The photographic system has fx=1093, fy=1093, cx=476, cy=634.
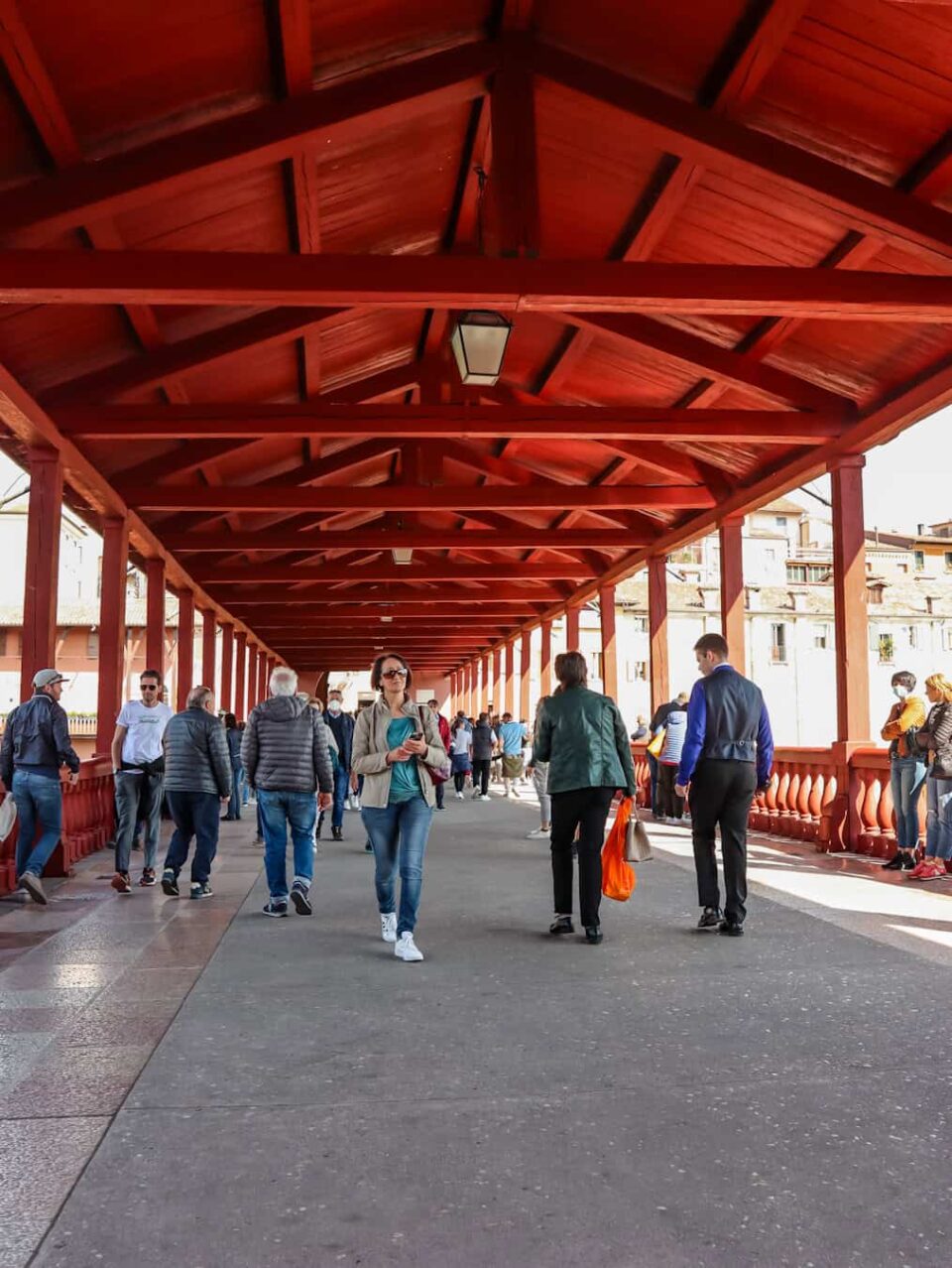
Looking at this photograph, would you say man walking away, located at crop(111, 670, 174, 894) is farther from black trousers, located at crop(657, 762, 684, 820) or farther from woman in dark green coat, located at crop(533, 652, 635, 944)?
black trousers, located at crop(657, 762, 684, 820)

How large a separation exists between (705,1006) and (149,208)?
5.83 metres

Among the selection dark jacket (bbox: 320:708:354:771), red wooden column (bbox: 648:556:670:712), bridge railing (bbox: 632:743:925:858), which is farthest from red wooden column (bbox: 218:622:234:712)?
bridge railing (bbox: 632:743:925:858)

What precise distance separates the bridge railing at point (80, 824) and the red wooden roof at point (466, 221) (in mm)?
2789

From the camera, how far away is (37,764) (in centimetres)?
736

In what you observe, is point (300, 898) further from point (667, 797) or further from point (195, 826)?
point (667, 797)

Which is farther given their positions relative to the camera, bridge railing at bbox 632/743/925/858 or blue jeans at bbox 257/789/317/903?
bridge railing at bbox 632/743/925/858

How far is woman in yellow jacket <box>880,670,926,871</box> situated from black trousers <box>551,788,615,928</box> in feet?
10.9

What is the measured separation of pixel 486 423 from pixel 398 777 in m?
5.42

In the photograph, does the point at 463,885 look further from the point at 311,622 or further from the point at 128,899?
the point at 311,622

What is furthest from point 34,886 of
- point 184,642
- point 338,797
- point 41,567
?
point 184,642

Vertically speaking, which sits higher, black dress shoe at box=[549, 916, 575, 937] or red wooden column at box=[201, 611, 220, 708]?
red wooden column at box=[201, 611, 220, 708]

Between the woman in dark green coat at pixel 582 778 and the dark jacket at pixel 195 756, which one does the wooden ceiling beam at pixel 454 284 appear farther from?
the dark jacket at pixel 195 756

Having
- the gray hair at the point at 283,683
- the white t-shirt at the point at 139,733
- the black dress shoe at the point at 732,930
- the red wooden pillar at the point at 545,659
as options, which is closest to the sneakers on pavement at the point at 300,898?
the gray hair at the point at 283,683

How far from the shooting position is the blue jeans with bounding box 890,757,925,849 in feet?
27.1
